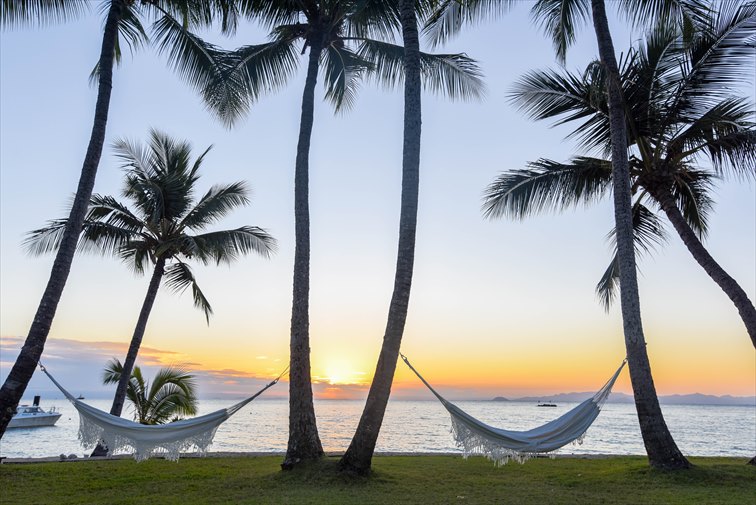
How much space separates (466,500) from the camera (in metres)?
4.49

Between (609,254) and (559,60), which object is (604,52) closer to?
(559,60)

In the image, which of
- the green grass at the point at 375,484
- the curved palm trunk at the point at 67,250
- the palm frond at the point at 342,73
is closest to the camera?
the green grass at the point at 375,484

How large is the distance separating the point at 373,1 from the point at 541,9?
2.72 metres

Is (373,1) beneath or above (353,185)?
above

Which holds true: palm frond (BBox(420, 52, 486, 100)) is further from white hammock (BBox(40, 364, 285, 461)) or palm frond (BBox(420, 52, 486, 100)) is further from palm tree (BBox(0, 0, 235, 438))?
white hammock (BBox(40, 364, 285, 461))

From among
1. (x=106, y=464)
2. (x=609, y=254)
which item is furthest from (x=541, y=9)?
(x=106, y=464)

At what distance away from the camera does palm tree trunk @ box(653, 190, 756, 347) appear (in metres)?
6.21

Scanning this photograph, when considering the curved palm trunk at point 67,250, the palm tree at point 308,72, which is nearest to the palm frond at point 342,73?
the palm tree at point 308,72

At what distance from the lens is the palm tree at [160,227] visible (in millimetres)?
9148

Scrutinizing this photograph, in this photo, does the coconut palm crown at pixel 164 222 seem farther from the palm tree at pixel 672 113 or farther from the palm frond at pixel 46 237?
the palm tree at pixel 672 113

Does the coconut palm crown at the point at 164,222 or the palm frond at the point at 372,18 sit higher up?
the palm frond at the point at 372,18

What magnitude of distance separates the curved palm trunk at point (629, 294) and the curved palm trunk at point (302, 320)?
3.45 metres

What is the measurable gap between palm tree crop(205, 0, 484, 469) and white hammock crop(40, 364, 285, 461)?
960 millimetres

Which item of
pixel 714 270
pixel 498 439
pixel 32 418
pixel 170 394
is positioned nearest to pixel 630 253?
pixel 714 270
